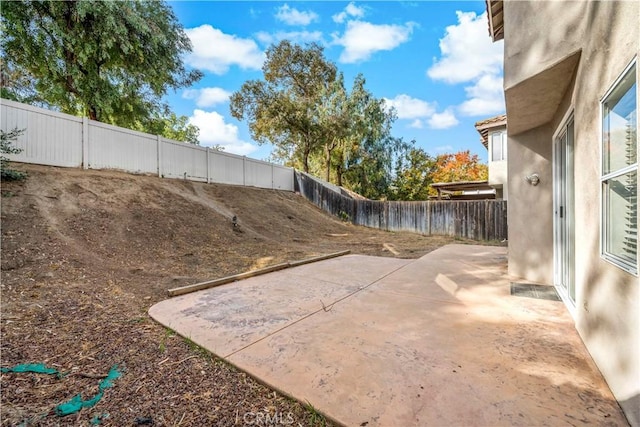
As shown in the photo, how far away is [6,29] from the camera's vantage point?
711 cm

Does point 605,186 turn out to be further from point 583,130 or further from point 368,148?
point 368,148

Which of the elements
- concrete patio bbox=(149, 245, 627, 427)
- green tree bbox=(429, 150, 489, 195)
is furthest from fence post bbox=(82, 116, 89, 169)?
green tree bbox=(429, 150, 489, 195)

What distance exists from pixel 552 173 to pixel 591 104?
1.95 m

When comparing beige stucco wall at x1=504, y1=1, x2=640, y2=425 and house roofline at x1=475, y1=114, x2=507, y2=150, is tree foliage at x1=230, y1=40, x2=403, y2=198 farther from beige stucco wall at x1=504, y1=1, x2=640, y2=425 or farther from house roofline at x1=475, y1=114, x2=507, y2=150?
beige stucco wall at x1=504, y1=1, x2=640, y2=425

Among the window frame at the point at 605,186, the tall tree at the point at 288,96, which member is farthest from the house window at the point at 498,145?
the window frame at the point at 605,186

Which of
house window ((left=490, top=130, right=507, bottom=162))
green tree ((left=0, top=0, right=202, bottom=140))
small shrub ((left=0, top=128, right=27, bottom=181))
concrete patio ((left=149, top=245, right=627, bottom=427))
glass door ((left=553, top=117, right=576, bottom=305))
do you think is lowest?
concrete patio ((left=149, top=245, right=627, bottom=427))

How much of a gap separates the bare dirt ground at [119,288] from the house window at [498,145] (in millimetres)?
7195

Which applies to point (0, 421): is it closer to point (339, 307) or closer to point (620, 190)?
point (339, 307)

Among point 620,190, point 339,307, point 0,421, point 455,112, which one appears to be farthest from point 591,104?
point 455,112

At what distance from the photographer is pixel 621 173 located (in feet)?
4.97

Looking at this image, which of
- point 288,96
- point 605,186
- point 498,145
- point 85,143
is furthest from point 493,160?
point 85,143

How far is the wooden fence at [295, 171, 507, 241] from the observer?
9.09 meters

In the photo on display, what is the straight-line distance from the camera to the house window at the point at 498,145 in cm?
1075

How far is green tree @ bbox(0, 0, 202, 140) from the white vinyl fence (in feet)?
9.05
